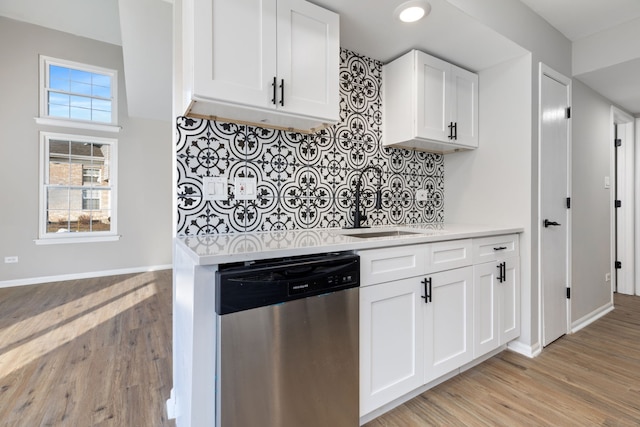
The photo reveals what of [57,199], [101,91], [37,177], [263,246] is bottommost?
[263,246]

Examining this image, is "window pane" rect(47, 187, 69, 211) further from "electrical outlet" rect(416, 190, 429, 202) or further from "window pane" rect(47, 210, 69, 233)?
"electrical outlet" rect(416, 190, 429, 202)

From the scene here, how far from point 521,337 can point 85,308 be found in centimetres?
419

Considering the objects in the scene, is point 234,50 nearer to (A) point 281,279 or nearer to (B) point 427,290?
(A) point 281,279

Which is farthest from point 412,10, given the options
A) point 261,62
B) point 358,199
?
point 358,199

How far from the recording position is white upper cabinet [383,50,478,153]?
2.10 metres

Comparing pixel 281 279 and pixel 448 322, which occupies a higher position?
pixel 281 279

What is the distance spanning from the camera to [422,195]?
8.51 feet

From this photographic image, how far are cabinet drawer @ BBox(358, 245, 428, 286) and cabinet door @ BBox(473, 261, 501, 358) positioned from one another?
55 centimetres

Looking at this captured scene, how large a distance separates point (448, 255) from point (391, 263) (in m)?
0.48

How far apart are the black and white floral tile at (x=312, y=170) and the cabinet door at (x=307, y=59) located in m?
0.33

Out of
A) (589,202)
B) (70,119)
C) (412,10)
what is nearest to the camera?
(412,10)

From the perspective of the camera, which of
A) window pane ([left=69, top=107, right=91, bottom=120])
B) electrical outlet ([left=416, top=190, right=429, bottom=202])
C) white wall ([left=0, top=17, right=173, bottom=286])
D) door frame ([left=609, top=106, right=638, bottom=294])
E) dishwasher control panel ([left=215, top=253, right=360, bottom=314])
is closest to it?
dishwasher control panel ([left=215, top=253, right=360, bottom=314])

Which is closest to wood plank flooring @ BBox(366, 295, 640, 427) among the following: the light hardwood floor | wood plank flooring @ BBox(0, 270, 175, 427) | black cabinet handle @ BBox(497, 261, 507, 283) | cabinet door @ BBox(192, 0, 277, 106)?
the light hardwood floor

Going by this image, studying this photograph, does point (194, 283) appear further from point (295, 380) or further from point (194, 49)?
point (194, 49)
